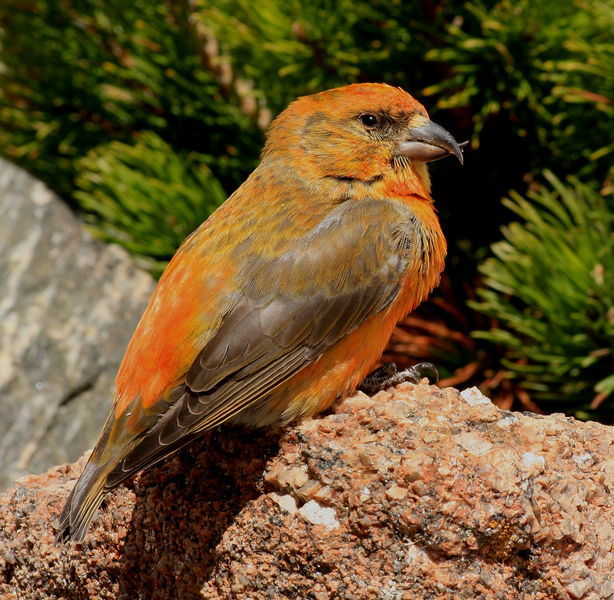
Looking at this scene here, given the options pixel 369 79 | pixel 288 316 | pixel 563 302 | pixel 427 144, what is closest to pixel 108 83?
pixel 369 79

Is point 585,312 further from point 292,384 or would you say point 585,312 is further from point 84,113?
point 84,113

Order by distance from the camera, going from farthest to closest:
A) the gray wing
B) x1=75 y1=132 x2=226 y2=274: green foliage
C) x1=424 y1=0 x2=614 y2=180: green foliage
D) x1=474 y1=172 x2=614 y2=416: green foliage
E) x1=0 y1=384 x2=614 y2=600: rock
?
1. x1=75 y1=132 x2=226 y2=274: green foliage
2. x1=424 y1=0 x2=614 y2=180: green foliage
3. x1=474 y1=172 x2=614 y2=416: green foliage
4. the gray wing
5. x1=0 y1=384 x2=614 y2=600: rock

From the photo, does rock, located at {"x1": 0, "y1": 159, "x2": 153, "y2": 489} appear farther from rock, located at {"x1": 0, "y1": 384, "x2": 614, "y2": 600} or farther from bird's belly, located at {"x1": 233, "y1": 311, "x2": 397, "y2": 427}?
bird's belly, located at {"x1": 233, "y1": 311, "x2": 397, "y2": 427}

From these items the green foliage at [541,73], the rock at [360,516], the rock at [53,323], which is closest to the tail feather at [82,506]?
the rock at [360,516]

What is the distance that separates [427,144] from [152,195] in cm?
145

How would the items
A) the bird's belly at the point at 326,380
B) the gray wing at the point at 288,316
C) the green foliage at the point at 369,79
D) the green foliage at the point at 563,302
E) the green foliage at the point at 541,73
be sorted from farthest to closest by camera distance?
the green foliage at the point at 541,73
the green foliage at the point at 369,79
the green foliage at the point at 563,302
the bird's belly at the point at 326,380
the gray wing at the point at 288,316

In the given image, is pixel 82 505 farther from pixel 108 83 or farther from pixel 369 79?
pixel 108 83

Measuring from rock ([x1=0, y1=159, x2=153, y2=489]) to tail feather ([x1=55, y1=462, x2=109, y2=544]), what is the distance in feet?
6.56

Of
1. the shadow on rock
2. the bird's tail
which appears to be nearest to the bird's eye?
the shadow on rock

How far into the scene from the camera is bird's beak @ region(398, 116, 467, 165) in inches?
141

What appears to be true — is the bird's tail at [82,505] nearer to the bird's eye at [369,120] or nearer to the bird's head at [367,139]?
the bird's head at [367,139]

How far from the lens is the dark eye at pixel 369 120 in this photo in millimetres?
3662

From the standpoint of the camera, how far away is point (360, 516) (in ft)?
8.00

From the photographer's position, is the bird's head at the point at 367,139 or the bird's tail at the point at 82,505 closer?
the bird's tail at the point at 82,505
